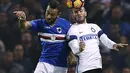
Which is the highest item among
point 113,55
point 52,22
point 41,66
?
point 52,22

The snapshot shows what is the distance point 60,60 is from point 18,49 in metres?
3.18

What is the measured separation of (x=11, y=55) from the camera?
12070 mm

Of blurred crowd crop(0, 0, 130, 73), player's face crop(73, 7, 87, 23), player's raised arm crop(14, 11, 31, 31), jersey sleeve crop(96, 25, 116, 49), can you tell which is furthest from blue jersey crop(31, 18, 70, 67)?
blurred crowd crop(0, 0, 130, 73)

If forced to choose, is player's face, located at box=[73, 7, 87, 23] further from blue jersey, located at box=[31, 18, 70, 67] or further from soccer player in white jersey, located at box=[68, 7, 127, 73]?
blue jersey, located at box=[31, 18, 70, 67]

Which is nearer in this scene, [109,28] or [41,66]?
[41,66]

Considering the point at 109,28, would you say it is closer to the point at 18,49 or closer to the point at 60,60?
the point at 18,49

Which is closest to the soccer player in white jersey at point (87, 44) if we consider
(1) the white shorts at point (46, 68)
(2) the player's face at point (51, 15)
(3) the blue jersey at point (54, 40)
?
(3) the blue jersey at point (54, 40)

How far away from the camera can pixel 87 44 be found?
28.8ft

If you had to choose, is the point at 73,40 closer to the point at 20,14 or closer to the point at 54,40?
the point at 54,40

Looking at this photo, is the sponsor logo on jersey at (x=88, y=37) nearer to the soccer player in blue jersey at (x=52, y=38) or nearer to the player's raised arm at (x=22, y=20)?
the soccer player in blue jersey at (x=52, y=38)

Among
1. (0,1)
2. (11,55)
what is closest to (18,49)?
(11,55)

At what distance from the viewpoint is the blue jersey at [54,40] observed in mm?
8984

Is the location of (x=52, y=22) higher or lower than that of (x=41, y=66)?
higher

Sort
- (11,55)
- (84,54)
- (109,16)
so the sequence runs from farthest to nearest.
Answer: (109,16) < (11,55) < (84,54)
